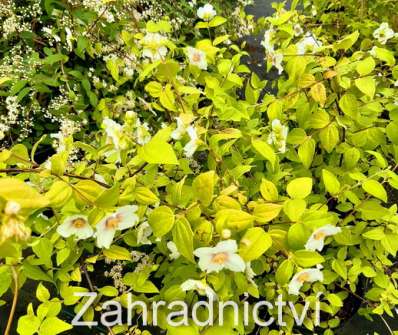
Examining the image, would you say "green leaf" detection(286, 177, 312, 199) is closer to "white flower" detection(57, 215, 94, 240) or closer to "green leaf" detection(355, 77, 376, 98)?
"green leaf" detection(355, 77, 376, 98)

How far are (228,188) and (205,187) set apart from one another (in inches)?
4.4

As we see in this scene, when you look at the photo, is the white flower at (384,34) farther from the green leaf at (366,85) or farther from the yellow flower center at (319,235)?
the yellow flower center at (319,235)

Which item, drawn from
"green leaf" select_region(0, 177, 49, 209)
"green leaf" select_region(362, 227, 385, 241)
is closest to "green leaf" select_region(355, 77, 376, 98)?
"green leaf" select_region(362, 227, 385, 241)

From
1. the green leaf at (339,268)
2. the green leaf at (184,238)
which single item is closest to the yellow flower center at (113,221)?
the green leaf at (184,238)

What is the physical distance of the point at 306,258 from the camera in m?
0.93

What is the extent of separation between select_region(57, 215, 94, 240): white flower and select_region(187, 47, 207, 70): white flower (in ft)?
1.97

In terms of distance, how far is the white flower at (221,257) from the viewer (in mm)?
815

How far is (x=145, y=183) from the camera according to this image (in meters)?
1.00

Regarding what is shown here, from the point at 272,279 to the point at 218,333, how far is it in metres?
0.36

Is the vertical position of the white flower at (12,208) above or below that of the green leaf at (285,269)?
above

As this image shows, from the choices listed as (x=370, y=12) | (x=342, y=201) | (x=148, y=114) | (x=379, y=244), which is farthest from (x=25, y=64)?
(x=370, y=12)

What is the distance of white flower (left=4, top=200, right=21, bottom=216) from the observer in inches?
20.2

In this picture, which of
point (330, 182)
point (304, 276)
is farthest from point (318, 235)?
point (330, 182)

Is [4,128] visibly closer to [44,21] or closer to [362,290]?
[44,21]
